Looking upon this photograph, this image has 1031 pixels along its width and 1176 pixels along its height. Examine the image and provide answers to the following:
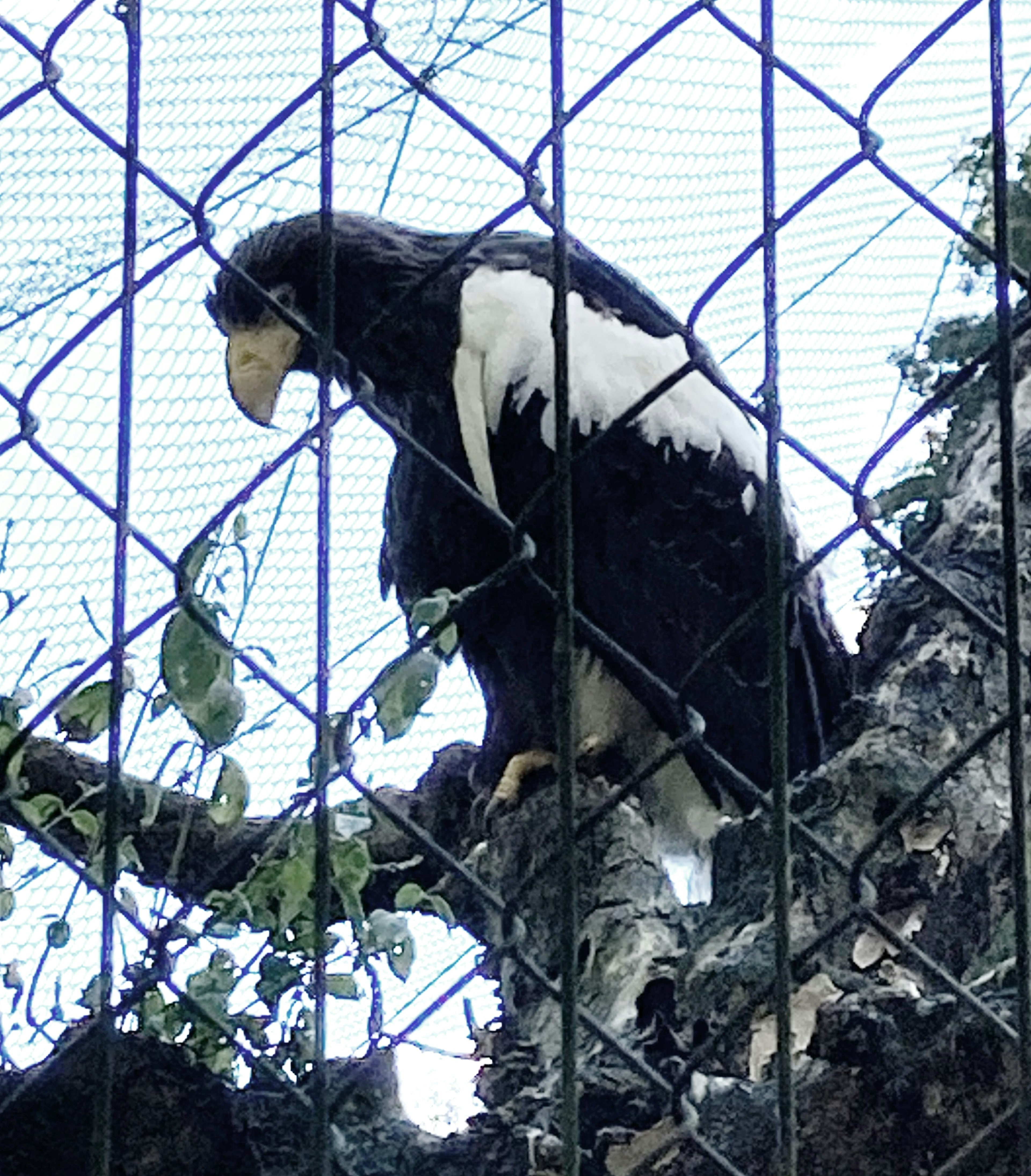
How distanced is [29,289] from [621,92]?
830 mm

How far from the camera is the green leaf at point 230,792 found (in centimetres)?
142

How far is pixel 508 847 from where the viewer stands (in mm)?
2553

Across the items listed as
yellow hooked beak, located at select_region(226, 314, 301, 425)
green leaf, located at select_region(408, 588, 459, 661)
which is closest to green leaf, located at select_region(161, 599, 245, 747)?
green leaf, located at select_region(408, 588, 459, 661)

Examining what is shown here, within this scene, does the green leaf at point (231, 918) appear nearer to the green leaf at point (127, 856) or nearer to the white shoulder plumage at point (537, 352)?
the green leaf at point (127, 856)

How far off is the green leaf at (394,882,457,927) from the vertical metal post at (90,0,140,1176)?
0.33m

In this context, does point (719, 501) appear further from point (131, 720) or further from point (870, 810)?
point (131, 720)

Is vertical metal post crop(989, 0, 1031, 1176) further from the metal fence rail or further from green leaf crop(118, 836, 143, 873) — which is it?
green leaf crop(118, 836, 143, 873)

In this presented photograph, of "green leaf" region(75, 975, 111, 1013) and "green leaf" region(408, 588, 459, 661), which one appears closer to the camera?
"green leaf" region(75, 975, 111, 1013)

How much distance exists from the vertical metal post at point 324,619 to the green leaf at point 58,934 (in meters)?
0.27

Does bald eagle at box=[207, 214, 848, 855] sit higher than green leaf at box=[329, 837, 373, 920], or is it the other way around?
bald eagle at box=[207, 214, 848, 855]

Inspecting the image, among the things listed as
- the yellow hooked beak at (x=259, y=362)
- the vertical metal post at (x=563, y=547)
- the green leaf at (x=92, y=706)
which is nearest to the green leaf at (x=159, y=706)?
the green leaf at (x=92, y=706)

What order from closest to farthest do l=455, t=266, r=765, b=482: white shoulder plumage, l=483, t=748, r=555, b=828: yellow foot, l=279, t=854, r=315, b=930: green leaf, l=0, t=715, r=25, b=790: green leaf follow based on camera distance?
l=0, t=715, r=25, b=790: green leaf
l=279, t=854, r=315, b=930: green leaf
l=483, t=748, r=555, b=828: yellow foot
l=455, t=266, r=765, b=482: white shoulder plumage

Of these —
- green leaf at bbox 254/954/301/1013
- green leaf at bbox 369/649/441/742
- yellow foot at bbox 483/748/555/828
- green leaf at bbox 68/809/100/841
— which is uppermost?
yellow foot at bbox 483/748/555/828

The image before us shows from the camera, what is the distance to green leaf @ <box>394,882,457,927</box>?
5.03ft
